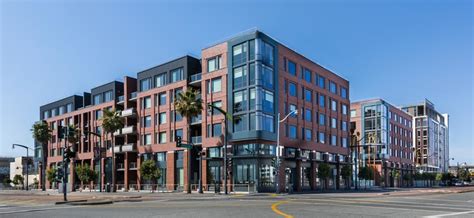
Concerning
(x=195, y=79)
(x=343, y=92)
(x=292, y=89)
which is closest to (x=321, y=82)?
(x=343, y=92)

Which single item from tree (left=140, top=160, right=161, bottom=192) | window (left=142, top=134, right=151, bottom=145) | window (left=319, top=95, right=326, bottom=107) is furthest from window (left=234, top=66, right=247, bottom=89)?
window (left=142, top=134, right=151, bottom=145)

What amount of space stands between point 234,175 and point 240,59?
1486 cm

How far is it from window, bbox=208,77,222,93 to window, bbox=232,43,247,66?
3646mm

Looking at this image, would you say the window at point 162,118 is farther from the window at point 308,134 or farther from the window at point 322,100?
the window at point 322,100

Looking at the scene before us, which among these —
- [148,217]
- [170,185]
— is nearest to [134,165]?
[170,185]

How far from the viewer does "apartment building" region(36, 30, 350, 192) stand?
57375 mm

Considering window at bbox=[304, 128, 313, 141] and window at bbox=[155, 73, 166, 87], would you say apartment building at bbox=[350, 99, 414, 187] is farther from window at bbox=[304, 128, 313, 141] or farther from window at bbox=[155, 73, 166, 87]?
window at bbox=[155, 73, 166, 87]

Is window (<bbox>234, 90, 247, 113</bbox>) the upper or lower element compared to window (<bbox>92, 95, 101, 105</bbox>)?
lower

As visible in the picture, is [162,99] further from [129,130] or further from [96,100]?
[96,100]

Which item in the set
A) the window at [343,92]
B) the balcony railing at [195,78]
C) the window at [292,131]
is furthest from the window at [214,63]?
the window at [343,92]

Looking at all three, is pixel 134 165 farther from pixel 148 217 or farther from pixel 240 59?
pixel 148 217

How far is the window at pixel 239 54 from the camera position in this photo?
2309 inches

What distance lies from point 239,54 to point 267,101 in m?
7.12

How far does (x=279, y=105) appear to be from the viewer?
60.8 metres
